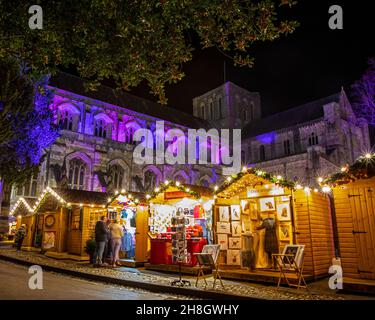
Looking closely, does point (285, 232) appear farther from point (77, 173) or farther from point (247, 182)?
point (77, 173)

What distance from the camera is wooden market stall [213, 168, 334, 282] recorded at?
31.2ft

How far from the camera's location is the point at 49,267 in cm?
1173

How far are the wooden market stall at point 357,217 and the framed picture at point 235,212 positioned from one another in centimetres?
371

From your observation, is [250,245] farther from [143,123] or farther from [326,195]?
[143,123]

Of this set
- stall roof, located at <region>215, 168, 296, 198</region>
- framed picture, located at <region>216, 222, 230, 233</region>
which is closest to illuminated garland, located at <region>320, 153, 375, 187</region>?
stall roof, located at <region>215, 168, 296, 198</region>

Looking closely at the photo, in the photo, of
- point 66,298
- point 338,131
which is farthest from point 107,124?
point 66,298

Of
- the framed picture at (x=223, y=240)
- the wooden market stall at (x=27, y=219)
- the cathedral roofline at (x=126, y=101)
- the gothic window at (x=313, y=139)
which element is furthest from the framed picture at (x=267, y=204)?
the gothic window at (x=313, y=139)

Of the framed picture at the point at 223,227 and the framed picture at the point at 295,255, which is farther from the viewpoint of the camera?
the framed picture at the point at 223,227

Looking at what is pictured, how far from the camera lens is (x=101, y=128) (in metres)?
33.3

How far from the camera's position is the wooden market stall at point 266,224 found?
31.2ft

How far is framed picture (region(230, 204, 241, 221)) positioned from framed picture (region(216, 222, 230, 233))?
36 cm

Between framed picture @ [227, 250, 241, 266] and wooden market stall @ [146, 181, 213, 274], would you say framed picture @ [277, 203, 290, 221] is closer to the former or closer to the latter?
framed picture @ [227, 250, 241, 266]

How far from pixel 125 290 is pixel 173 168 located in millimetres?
28233

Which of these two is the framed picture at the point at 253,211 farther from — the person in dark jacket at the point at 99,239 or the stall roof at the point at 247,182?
the person in dark jacket at the point at 99,239
